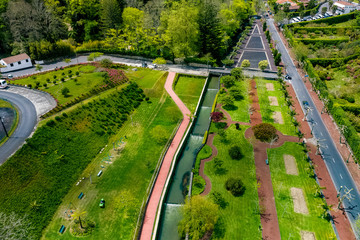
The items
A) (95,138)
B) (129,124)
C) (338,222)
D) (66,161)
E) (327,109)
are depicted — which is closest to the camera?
(338,222)

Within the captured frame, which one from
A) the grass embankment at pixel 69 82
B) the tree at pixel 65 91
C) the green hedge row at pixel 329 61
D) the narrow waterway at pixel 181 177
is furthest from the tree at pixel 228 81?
the tree at pixel 65 91

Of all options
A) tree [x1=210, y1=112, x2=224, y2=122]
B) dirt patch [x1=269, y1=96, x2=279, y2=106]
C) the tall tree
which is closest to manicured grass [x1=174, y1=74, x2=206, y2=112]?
tree [x1=210, y1=112, x2=224, y2=122]

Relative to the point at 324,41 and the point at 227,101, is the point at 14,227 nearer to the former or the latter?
the point at 227,101

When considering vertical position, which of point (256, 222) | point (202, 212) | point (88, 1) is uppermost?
point (88, 1)

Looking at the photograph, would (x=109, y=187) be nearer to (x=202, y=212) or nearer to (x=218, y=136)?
(x=202, y=212)

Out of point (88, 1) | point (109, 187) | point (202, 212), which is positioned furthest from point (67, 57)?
A: point (202, 212)

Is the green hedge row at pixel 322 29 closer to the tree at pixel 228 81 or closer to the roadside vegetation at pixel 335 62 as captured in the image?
the roadside vegetation at pixel 335 62

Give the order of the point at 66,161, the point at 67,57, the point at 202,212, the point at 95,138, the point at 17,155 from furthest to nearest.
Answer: the point at 67,57 < the point at 95,138 < the point at 66,161 < the point at 17,155 < the point at 202,212

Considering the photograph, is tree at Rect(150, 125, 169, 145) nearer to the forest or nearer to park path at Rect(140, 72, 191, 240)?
park path at Rect(140, 72, 191, 240)
